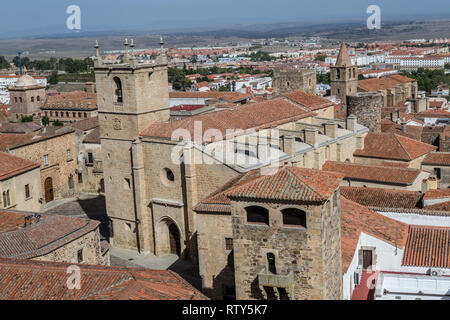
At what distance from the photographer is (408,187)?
87.6ft

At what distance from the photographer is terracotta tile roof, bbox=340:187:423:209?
76.0 feet

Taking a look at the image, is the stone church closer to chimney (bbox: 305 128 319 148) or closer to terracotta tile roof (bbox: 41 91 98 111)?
chimney (bbox: 305 128 319 148)

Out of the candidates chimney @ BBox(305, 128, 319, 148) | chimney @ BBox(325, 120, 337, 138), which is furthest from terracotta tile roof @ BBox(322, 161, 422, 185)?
chimney @ BBox(325, 120, 337, 138)

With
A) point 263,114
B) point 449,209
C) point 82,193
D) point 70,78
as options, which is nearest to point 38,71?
point 70,78

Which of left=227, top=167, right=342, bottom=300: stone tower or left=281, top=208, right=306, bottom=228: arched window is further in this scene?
left=281, top=208, right=306, bottom=228: arched window

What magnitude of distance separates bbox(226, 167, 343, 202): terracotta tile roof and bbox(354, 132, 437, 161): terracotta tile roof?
17.8m

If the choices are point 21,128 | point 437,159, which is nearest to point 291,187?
point 437,159

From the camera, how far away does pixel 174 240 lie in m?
26.4

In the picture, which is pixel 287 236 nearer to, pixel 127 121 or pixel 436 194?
pixel 436 194

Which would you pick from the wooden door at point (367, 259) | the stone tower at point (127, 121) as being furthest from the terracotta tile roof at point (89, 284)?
the stone tower at point (127, 121)

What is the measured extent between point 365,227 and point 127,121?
12.7 m

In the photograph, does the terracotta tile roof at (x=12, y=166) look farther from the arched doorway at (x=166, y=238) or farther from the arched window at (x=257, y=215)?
the arched window at (x=257, y=215)

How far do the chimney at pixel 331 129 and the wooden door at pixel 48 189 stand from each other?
1850 centimetres
